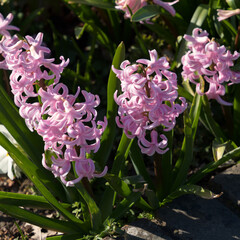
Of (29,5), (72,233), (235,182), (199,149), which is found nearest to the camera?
(72,233)

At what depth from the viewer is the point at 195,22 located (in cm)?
270

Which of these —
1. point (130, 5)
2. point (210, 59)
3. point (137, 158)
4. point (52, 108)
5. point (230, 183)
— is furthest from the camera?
point (130, 5)

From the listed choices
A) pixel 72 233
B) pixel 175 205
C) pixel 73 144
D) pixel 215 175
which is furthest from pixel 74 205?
pixel 215 175

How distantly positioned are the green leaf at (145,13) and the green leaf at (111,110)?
0.40 m

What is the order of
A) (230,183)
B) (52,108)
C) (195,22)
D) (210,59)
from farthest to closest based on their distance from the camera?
(195,22) < (230,183) < (210,59) < (52,108)

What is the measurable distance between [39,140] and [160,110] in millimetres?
757

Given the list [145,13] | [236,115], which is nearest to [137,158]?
[236,115]

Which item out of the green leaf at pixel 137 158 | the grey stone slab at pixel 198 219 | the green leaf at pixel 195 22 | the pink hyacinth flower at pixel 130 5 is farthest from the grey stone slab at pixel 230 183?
the pink hyacinth flower at pixel 130 5

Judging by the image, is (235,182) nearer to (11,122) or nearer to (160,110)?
(160,110)

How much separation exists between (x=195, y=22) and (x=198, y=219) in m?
1.21

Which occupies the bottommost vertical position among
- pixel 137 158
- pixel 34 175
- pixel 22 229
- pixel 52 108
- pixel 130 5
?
pixel 22 229

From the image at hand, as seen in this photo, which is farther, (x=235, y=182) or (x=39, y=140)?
(x=235, y=182)

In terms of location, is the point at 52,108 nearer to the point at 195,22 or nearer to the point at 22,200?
the point at 22,200

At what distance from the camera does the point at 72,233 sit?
2.07 meters
